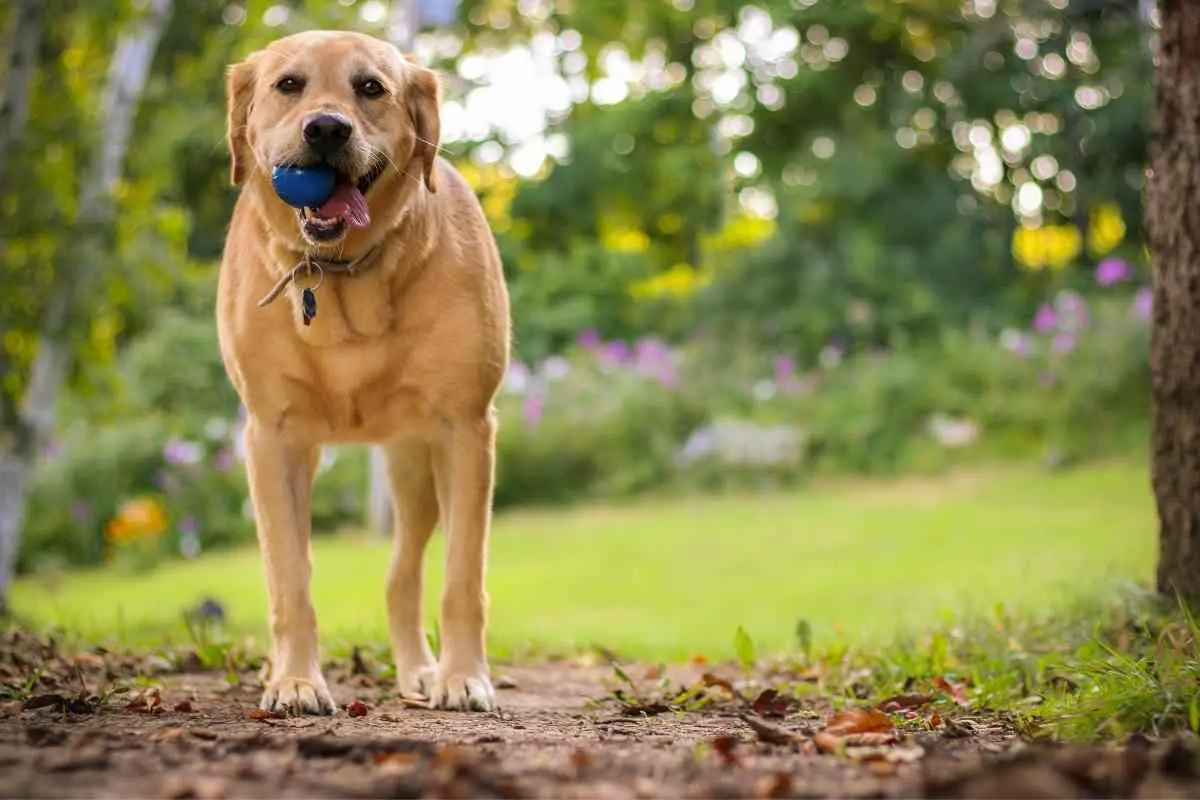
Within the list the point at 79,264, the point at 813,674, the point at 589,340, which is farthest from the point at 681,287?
the point at 813,674

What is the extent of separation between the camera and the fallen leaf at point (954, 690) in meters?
3.86

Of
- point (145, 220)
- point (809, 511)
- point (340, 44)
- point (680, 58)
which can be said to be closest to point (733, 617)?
point (809, 511)

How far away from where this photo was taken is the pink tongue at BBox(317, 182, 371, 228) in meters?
3.66

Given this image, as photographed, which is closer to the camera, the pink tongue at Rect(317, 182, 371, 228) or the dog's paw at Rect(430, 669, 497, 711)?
the pink tongue at Rect(317, 182, 371, 228)

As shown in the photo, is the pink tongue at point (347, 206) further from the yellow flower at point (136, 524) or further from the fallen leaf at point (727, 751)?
the yellow flower at point (136, 524)

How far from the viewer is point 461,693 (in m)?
3.92

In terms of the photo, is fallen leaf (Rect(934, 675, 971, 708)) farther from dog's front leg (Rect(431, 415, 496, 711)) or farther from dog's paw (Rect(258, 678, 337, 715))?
dog's paw (Rect(258, 678, 337, 715))

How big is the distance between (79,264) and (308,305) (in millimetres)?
4000

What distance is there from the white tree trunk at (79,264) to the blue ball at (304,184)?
414 cm

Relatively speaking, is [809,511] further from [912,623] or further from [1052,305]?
[1052,305]

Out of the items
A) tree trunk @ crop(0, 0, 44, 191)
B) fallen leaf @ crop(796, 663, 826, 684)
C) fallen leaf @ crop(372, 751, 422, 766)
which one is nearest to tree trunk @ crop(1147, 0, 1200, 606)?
fallen leaf @ crop(796, 663, 826, 684)

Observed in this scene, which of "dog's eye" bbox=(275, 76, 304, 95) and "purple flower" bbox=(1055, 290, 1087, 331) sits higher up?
"dog's eye" bbox=(275, 76, 304, 95)

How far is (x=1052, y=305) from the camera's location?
13.7 metres

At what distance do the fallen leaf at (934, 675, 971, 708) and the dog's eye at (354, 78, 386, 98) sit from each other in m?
2.20
